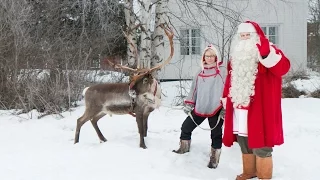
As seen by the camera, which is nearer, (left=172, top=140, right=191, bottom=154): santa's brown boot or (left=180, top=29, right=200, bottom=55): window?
(left=172, top=140, right=191, bottom=154): santa's brown boot

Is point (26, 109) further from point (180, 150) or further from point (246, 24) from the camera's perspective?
point (246, 24)

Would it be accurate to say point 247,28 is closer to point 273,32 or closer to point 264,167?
point 264,167

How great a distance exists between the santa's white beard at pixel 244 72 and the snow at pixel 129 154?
3.45 ft

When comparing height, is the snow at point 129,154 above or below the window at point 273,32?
below

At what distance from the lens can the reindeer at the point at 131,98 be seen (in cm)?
563

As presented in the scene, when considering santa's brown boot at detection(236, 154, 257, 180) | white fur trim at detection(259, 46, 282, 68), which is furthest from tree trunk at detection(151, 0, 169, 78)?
white fur trim at detection(259, 46, 282, 68)

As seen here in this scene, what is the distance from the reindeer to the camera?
563 centimetres

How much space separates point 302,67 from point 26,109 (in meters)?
11.1

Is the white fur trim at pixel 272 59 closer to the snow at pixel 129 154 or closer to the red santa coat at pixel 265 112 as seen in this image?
the red santa coat at pixel 265 112

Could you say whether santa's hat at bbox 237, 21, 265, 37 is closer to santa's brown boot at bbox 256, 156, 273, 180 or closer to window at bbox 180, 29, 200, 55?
santa's brown boot at bbox 256, 156, 273, 180

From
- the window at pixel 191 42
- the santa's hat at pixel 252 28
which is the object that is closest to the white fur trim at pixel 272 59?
the santa's hat at pixel 252 28

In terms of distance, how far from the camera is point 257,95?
4.36 metres

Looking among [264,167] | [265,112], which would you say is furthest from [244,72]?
[264,167]

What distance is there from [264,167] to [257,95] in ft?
2.65
